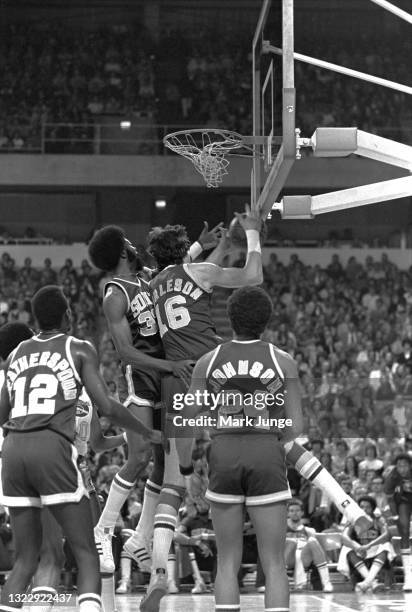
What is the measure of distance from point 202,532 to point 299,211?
6663 millimetres

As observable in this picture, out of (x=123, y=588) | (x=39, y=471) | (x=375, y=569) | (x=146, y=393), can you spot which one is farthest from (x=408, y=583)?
(x=39, y=471)

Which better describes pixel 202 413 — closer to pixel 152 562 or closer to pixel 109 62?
pixel 152 562

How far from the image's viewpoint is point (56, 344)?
6301mm

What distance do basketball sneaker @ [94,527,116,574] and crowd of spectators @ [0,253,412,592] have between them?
6733 mm

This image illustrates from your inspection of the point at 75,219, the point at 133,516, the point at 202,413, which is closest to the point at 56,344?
the point at 202,413

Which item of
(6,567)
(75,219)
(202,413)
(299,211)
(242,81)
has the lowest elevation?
(6,567)

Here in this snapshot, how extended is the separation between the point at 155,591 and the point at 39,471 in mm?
1564

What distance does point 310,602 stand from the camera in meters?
11.9

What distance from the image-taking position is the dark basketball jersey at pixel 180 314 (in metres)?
7.78

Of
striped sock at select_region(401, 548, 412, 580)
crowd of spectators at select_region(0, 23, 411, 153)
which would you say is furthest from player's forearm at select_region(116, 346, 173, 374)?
crowd of spectators at select_region(0, 23, 411, 153)

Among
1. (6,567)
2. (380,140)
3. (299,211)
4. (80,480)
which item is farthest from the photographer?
(6,567)

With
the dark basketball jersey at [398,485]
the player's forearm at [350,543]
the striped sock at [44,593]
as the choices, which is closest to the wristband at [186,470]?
the striped sock at [44,593]

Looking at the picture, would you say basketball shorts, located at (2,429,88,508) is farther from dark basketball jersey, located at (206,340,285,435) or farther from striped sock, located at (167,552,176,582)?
striped sock, located at (167,552,176,582)

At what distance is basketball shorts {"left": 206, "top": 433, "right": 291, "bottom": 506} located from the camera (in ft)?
20.5
